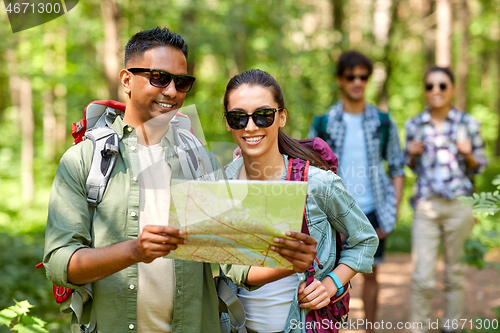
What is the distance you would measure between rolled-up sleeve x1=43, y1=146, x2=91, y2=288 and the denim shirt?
2.23 ft

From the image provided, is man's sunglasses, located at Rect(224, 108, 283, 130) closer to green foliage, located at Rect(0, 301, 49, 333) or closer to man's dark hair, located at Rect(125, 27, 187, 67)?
man's dark hair, located at Rect(125, 27, 187, 67)

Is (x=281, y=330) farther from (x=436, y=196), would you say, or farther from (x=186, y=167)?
(x=436, y=196)

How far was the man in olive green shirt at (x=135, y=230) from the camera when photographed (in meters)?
1.72

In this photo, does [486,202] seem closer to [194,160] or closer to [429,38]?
[194,160]

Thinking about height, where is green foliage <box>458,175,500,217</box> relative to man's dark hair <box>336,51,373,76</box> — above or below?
below

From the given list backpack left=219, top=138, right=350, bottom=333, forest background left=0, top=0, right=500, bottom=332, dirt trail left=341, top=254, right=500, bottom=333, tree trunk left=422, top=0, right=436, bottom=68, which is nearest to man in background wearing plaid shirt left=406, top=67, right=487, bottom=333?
forest background left=0, top=0, right=500, bottom=332

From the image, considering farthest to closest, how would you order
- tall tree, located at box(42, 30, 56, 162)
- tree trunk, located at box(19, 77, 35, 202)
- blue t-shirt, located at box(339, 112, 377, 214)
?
tall tree, located at box(42, 30, 56, 162) → tree trunk, located at box(19, 77, 35, 202) → blue t-shirt, located at box(339, 112, 377, 214)

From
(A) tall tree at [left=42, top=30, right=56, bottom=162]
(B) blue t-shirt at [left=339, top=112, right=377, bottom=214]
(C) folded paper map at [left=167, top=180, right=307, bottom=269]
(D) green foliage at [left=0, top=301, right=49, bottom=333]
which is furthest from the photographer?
(A) tall tree at [left=42, top=30, right=56, bottom=162]

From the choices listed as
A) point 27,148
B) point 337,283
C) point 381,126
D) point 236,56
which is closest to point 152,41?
point 337,283

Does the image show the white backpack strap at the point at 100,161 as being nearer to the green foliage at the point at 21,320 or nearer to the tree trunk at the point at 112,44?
the green foliage at the point at 21,320

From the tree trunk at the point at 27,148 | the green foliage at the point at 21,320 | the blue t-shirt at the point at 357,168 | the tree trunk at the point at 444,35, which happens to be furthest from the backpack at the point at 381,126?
the tree trunk at the point at 27,148

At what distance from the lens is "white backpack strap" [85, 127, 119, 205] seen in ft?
6.20

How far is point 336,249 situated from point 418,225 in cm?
289

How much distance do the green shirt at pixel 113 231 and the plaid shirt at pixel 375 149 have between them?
2716 millimetres
